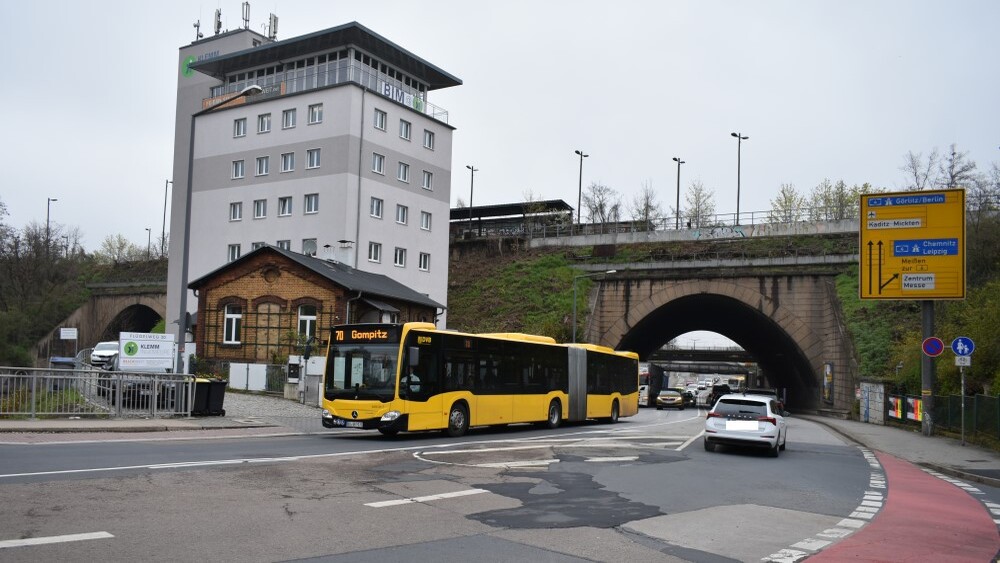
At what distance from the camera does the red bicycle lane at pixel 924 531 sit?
342 inches

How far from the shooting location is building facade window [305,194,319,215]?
55.9 m

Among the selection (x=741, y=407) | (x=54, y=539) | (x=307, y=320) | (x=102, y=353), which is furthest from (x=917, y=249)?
(x=102, y=353)

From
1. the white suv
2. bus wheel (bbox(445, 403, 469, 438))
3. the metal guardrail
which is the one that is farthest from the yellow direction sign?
the white suv

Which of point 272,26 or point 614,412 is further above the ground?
point 272,26

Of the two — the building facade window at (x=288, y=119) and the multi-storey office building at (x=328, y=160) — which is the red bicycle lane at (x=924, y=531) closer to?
the multi-storey office building at (x=328, y=160)

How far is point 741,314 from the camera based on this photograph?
5825 cm

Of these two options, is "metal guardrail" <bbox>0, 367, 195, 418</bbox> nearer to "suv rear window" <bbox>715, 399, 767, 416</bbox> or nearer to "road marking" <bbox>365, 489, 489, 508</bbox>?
"road marking" <bbox>365, 489, 489, 508</bbox>

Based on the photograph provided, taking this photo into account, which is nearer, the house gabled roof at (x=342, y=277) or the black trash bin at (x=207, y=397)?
the black trash bin at (x=207, y=397)

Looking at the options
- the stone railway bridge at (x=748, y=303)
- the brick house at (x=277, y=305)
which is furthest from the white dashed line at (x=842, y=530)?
the stone railway bridge at (x=748, y=303)

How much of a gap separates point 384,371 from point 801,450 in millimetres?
11529

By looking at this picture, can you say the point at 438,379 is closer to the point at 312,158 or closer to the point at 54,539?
the point at 54,539

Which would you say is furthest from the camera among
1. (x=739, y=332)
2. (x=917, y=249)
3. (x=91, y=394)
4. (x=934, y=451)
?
(x=739, y=332)

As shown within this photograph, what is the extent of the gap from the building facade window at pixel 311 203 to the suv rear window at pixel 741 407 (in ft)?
133

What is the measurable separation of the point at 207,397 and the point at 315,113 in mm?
36388
